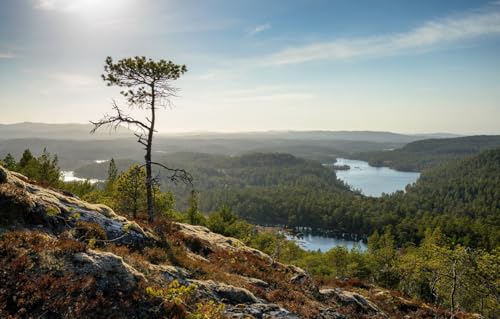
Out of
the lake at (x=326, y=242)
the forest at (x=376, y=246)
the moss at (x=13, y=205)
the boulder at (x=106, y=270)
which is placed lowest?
the lake at (x=326, y=242)

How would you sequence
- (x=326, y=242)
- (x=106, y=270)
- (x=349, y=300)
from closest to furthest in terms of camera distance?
(x=106, y=270) < (x=349, y=300) < (x=326, y=242)

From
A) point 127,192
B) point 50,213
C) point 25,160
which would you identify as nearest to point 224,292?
point 50,213

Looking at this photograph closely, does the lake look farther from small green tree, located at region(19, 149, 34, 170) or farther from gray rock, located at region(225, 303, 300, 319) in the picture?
gray rock, located at region(225, 303, 300, 319)

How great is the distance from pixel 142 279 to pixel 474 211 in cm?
22444

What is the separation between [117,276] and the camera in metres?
9.68

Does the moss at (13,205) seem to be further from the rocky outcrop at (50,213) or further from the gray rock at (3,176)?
the gray rock at (3,176)

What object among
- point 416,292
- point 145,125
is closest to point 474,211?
point 416,292

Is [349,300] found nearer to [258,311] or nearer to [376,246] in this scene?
[258,311]

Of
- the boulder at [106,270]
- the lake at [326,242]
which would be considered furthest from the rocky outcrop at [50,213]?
the lake at [326,242]

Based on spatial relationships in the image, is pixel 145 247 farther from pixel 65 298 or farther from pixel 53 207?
pixel 65 298

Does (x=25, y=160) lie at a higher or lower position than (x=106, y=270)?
higher

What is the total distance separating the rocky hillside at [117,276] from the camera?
8.11 metres

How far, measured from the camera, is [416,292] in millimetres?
67625

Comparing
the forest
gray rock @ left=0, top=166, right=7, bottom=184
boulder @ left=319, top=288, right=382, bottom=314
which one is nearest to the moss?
gray rock @ left=0, top=166, right=7, bottom=184
